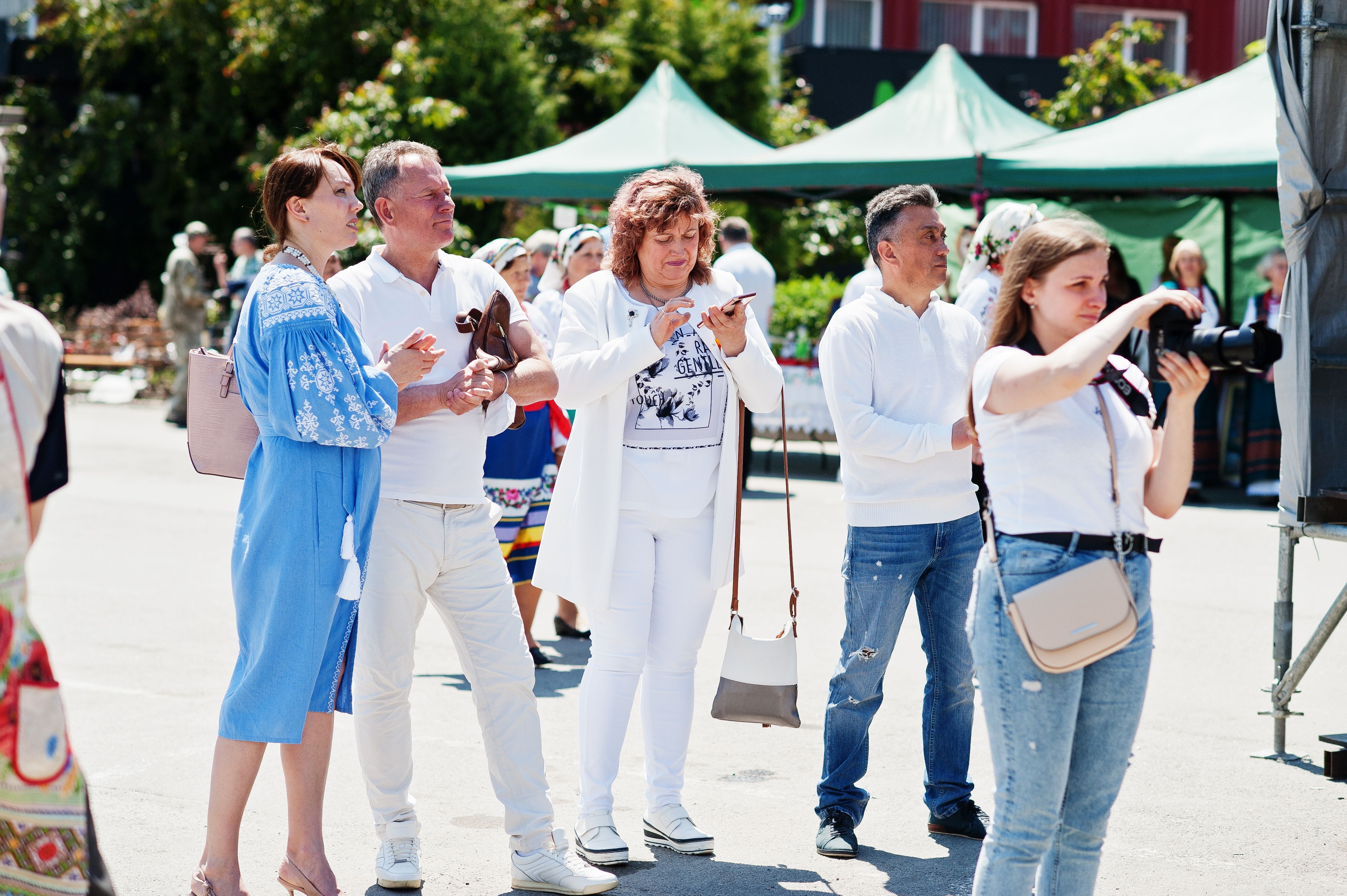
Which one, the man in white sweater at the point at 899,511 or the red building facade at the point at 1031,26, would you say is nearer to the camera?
the man in white sweater at the point at 899,511

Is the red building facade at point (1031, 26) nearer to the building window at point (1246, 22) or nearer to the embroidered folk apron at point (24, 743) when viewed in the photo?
the building window at point (1246, 22)

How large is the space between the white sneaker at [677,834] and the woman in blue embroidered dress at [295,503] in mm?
1178

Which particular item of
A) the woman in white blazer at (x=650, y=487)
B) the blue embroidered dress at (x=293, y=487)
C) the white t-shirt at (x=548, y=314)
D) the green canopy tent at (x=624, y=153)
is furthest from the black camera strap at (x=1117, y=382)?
the green canopy tent at (x=624, y=153)

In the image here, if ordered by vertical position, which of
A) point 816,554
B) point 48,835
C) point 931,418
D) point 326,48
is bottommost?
point 816,554

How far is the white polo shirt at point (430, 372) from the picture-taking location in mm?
3879

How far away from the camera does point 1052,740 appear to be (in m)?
3.00

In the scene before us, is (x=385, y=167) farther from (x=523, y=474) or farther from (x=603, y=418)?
(x=523, y=474)

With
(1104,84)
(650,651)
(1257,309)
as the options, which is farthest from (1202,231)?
(650,651)

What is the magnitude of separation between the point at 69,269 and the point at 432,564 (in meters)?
24.8

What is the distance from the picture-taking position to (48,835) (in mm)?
2516

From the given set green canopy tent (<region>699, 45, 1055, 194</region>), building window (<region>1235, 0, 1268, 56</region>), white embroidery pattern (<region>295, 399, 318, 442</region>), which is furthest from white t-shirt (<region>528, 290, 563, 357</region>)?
building window (<region>1235, 0, 1268, 56</region>)

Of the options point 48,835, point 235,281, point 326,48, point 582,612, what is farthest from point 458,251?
point 48,835

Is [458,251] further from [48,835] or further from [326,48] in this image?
[48,835]

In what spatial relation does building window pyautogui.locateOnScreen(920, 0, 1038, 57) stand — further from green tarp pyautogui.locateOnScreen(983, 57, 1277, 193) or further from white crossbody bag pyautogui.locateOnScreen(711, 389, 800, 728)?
white crossbody bag pyautogui.locateOnScreen(711, 389, 800, 728)
